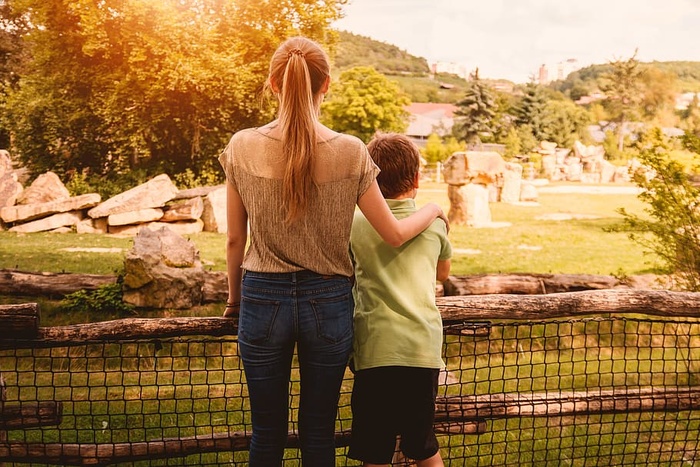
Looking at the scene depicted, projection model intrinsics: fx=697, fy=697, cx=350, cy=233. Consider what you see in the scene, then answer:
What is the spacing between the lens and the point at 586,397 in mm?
4027

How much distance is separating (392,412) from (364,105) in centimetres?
4315

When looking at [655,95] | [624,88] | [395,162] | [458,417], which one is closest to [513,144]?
[624,88]

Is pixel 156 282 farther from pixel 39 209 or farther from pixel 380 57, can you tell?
pixel 380 57

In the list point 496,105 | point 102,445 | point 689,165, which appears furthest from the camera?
point 496,105

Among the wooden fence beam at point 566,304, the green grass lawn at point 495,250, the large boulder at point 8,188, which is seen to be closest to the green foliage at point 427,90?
the green grass lawn at point 495,250

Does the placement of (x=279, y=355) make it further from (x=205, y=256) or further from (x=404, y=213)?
(x=205, y=256)

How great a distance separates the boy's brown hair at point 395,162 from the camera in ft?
9.21

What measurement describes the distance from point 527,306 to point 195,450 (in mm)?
1909

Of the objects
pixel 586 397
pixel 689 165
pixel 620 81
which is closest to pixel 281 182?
pixel 586 397

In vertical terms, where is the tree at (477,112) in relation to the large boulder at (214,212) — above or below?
above

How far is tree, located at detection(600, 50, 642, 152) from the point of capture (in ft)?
205

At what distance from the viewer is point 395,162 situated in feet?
9.25

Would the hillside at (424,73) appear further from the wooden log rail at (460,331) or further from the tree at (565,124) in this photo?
the wooden log rail at (460,331)

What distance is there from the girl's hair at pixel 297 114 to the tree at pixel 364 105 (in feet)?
133
